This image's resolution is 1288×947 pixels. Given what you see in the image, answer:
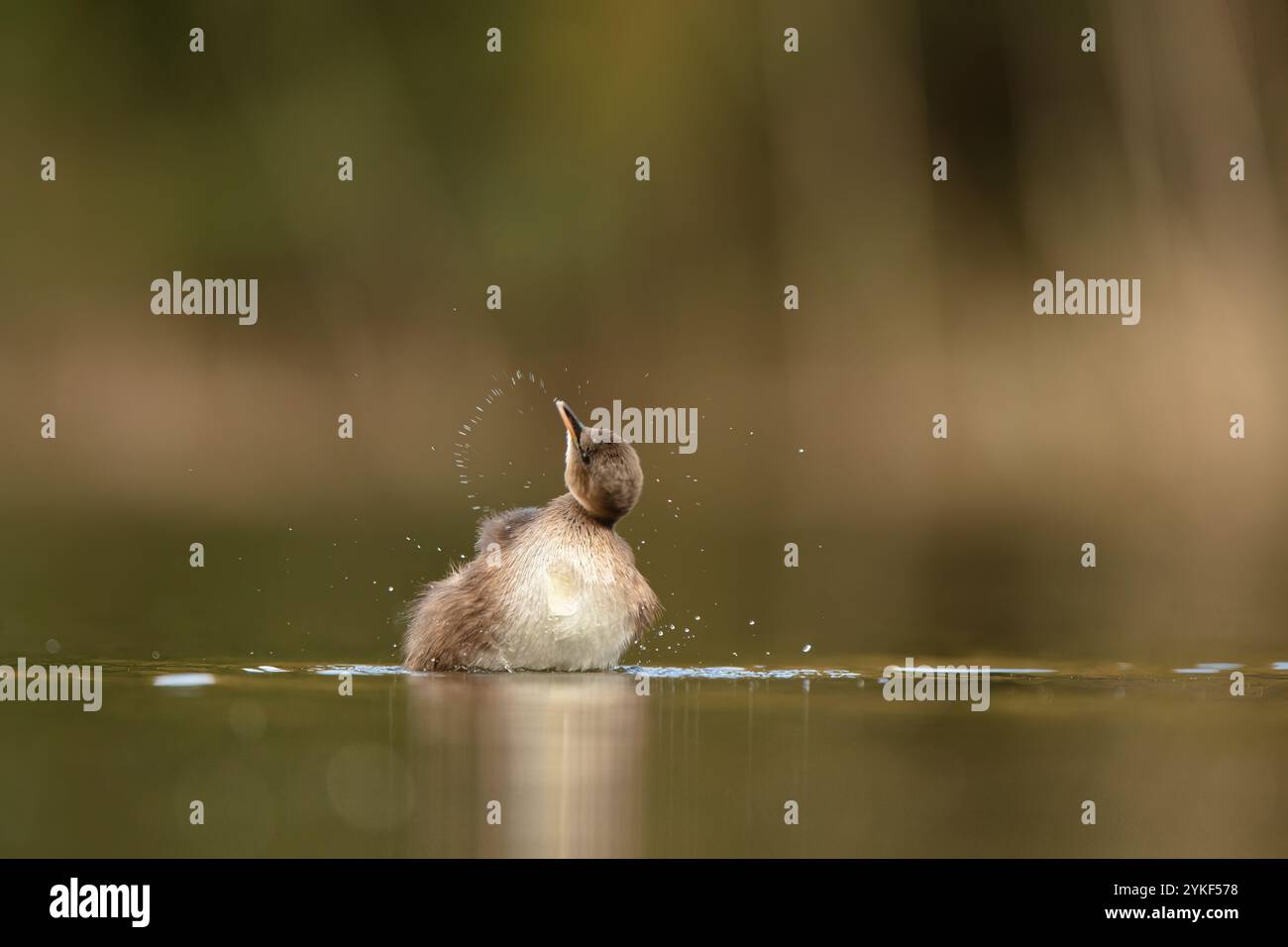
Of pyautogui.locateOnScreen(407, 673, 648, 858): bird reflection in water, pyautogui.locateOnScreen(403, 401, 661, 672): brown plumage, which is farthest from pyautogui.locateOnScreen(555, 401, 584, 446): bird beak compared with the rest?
pyautogui.locateOnScreen(407, 673, 648, 858): bird reflection in water

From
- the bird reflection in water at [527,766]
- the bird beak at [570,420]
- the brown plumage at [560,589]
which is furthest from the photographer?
A: the bird beak at [570,420]

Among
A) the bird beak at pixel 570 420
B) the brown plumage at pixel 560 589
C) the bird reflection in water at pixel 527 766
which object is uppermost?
the bird beak at pixel 570 420

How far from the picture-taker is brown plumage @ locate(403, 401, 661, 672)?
33.7ft

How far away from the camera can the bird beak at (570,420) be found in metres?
10.5

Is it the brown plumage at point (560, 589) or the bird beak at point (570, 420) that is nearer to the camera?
the brown plumage at point (560, 589)

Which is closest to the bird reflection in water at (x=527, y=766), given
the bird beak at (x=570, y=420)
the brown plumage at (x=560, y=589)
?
the brown plumage at (x=560, y=589)

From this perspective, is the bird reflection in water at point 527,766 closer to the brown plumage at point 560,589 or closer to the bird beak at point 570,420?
the brown plumage at point 560,589

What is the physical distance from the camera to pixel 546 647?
33.6ft

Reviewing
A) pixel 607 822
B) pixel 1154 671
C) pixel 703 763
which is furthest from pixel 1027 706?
pixel 607 822

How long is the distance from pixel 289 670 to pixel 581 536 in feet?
5.26

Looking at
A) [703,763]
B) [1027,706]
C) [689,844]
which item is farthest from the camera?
[1027,706]

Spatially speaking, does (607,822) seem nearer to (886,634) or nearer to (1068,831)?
(1068,831)

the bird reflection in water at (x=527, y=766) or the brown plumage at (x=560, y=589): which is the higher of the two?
the brown plumage at (x=560, y=589)

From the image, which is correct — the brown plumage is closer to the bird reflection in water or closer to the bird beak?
the bird beak
